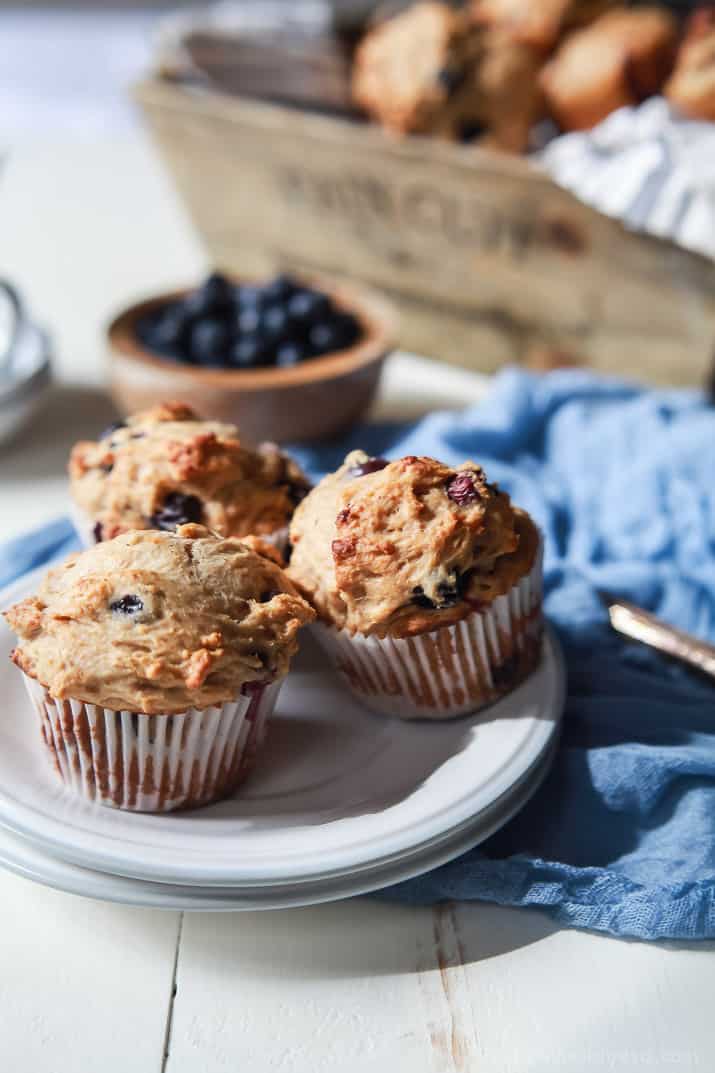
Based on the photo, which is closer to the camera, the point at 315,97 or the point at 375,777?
the point at 375,777

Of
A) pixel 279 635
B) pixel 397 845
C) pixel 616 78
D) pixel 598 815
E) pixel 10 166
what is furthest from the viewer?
pixel 10 166

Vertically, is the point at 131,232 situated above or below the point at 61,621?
below

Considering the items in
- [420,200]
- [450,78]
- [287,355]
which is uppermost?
[450,78]

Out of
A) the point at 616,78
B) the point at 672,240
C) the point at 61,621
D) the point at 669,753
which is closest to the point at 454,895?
the point at 669,753

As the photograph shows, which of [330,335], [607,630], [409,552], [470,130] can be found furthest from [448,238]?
[409,552]

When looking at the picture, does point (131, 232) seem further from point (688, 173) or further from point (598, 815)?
point (598, 815)

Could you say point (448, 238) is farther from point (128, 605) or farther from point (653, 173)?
point (128, 605)
